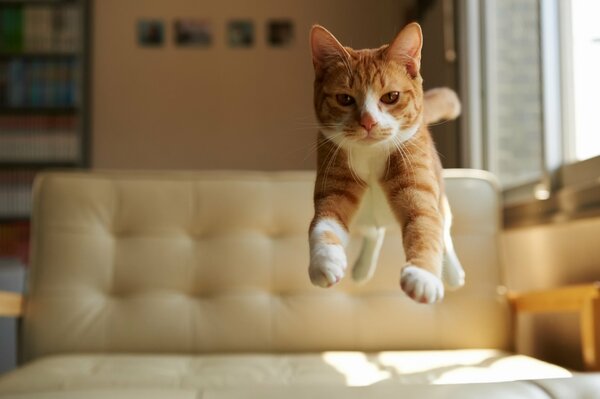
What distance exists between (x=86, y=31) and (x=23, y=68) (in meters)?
0.36

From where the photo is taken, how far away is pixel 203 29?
22.7 inches

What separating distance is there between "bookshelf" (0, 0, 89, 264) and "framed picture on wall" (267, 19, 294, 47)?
9.42 feet

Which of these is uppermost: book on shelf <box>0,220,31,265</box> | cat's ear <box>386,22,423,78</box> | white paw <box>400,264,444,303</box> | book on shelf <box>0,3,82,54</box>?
book on shelf <box>0,3,82,54</box>

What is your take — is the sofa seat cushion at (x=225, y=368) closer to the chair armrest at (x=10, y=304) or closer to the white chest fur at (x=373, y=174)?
the chair armrest at (x=10, y=304)

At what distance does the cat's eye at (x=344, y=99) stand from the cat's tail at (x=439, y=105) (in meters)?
0.04

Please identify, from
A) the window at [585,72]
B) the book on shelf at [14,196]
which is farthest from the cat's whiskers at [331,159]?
the book on shelf at [14,196]

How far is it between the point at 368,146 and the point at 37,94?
3.21 m

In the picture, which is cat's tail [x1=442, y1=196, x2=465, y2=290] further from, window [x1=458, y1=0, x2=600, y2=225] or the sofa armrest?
the sofa armrest

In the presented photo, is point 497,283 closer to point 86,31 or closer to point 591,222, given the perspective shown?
point 591,222

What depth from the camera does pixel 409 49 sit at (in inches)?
12.0

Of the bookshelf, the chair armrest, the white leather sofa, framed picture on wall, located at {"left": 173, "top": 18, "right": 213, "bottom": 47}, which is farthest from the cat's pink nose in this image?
the bookshelf

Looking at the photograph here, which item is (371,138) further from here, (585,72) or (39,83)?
(39,83)

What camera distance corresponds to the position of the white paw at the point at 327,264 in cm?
30

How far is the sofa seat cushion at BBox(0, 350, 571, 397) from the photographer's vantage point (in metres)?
1.24
